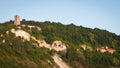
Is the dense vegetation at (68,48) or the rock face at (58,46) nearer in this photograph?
the dense vegetation at (68,48)

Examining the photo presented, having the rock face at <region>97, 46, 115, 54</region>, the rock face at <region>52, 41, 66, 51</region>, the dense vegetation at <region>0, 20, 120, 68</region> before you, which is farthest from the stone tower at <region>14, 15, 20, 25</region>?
the rock face at <region>97, 46, 115, 54</region>

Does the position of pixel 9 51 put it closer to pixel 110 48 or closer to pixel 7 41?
pixel 7 41

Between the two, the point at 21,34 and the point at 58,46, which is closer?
the point at 21,34

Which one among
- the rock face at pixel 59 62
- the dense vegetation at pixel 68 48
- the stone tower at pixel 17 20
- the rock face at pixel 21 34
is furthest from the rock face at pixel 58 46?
the stone tower at pixel 17 20

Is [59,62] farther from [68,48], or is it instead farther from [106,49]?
[106,49]

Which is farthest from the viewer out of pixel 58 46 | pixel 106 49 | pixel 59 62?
pixel 106 49

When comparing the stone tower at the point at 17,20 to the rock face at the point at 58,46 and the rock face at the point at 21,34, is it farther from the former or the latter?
the rock face at the point at 58,46

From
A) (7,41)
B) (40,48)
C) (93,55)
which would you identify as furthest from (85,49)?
(7,41)

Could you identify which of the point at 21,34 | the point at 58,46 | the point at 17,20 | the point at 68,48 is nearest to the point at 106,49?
the point at 68,48

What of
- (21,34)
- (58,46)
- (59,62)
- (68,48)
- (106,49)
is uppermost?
(21,34)
